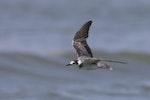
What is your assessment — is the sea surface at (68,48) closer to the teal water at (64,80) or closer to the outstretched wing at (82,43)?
the teal water at (64,80)

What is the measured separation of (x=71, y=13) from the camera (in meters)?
23.6

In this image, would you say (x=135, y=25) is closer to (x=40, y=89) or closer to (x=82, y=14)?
(x=82, y=14)

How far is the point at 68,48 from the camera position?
68.1 ft

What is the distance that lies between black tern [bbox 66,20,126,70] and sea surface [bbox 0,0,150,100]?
4.25m

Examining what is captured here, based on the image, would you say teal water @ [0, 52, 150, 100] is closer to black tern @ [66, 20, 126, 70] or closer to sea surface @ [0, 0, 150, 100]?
sea surface @ [0, 0, 150, 100]

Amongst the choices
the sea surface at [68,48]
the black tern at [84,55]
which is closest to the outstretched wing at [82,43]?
the black tern at [84,55]

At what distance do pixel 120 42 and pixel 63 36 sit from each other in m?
1.39

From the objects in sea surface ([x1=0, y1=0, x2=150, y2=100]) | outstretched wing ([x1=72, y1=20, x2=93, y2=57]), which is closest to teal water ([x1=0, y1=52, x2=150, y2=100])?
sea surface ([x1=0, y1=0, x2=150, y2=100])

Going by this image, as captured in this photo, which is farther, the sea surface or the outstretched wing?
the sea surface

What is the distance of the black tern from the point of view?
38.2ft

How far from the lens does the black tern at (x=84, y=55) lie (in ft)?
38.2

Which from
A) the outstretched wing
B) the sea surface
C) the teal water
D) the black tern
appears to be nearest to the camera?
the black tern

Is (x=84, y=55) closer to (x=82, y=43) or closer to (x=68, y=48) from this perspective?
(x=82, y=43)

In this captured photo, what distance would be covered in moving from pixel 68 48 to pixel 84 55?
8537 millimetres
